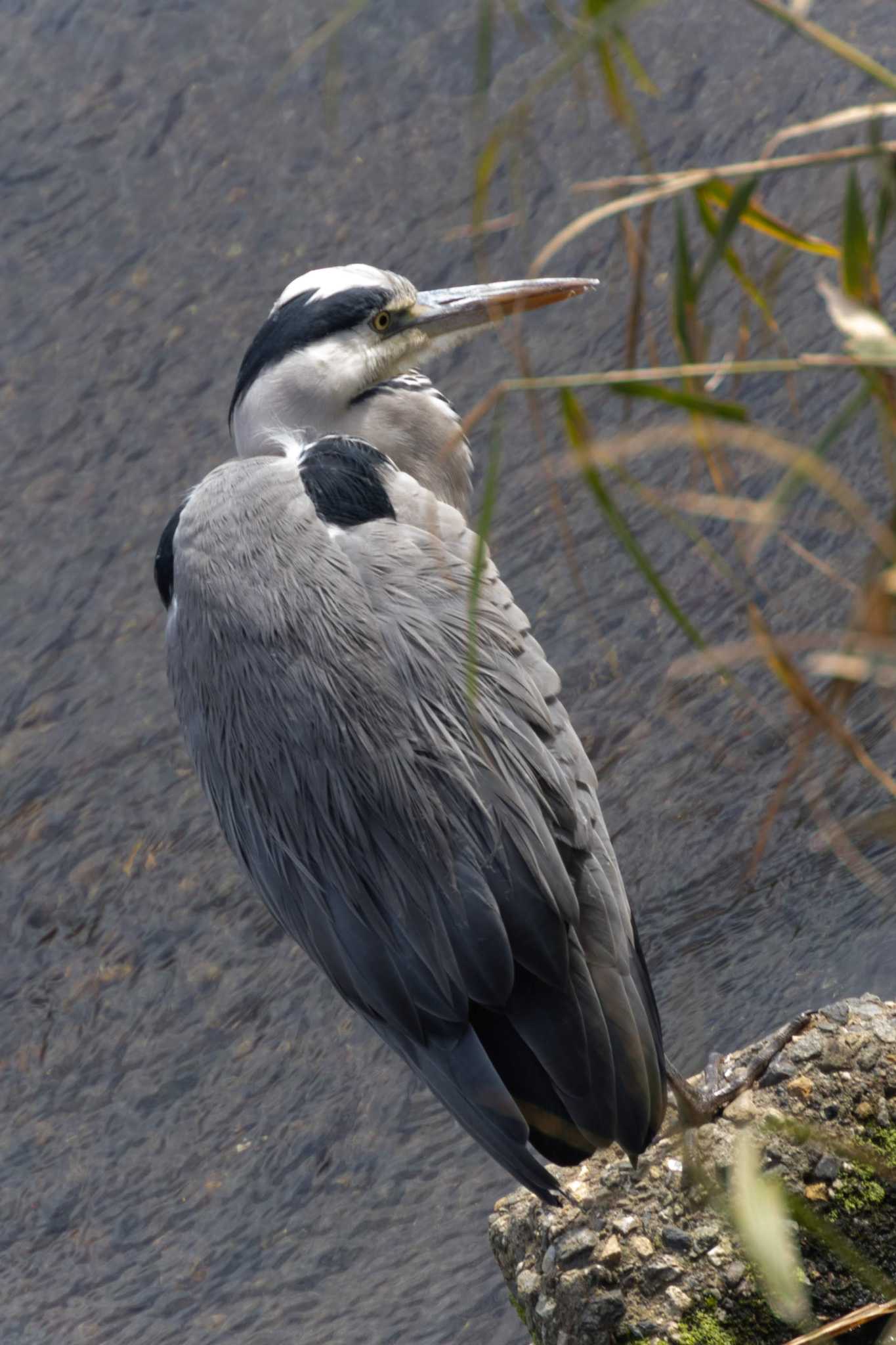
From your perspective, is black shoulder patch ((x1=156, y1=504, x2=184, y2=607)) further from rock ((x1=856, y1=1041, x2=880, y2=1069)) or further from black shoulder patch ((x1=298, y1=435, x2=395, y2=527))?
rock ((x1=856, y1=1041, x2=880, y2=1069))

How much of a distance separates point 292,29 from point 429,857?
2.52 metres

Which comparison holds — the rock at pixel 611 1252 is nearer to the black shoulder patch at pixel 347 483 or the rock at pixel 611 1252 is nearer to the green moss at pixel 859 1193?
the green moss at pixel 859 1193

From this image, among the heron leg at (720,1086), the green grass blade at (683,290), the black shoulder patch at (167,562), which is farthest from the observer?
the black shoulder patch at (167,562)

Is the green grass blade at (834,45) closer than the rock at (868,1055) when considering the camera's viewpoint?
Yes

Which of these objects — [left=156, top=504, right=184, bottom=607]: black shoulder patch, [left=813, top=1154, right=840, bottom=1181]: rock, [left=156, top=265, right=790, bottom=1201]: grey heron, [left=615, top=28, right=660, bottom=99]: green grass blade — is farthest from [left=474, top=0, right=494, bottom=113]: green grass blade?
[left=156, top=504, right=184, bottom=607]: black shoulder patch

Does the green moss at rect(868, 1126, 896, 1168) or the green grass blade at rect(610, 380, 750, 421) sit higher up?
the green grass blade at rect(610, 380, 750, 421)

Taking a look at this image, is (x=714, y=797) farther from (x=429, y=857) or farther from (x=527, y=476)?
(x=429, y=857)

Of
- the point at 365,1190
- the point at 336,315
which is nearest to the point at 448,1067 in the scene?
the point at 365,1190

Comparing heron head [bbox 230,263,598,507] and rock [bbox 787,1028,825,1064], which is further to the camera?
heron head [bbox 230,263,598,507]

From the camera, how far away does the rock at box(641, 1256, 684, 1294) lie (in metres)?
1.54

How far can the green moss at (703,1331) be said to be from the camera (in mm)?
1513

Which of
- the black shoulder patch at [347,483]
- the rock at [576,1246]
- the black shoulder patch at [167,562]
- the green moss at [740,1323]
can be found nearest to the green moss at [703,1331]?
the green moss at [740,1323]

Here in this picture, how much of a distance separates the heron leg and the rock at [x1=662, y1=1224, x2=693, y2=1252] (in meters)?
0.16

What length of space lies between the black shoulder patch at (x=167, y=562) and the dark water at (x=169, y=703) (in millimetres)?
907
